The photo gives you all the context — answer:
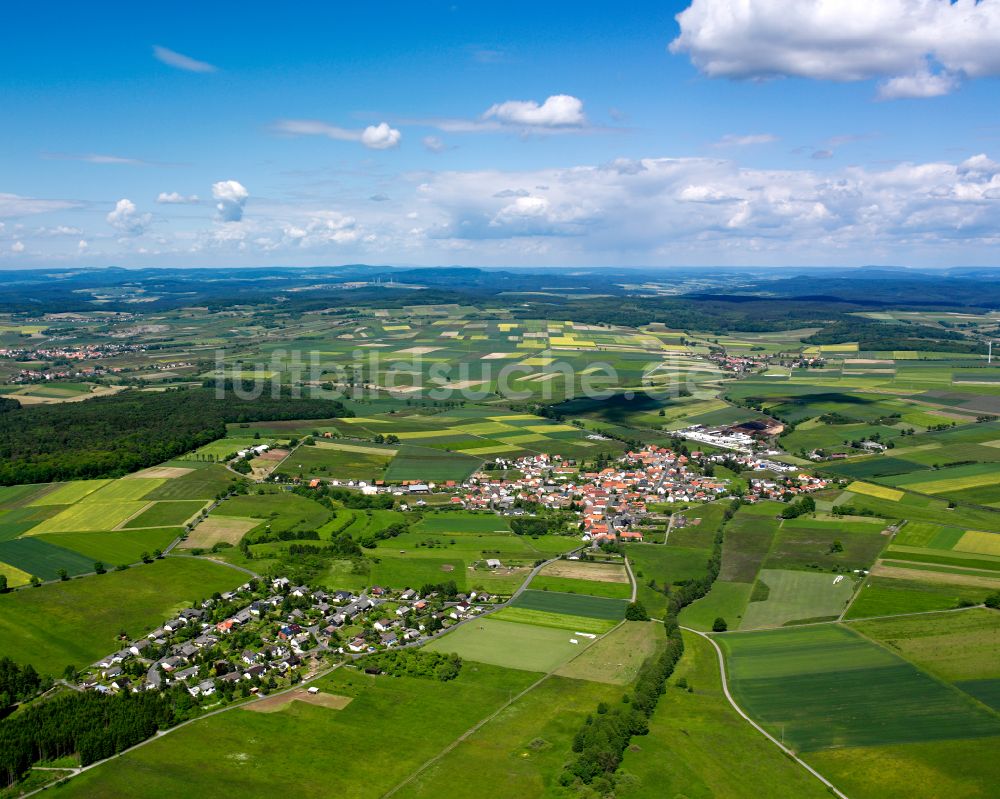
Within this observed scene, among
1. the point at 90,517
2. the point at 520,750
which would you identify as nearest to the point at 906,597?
the point at 520,750

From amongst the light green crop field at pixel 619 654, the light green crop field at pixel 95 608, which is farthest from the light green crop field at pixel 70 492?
the light green crop field at pixel 619 654

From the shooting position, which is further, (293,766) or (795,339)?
(795,339)

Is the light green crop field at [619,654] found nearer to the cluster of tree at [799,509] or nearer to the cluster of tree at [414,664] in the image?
the cluster of tree at [414,664]

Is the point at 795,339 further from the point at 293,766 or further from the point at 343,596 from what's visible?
the point at 293,766

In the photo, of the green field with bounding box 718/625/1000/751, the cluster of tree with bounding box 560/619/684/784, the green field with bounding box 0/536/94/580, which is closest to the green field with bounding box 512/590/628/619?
the cluster of tree with bounding box 560/619/684/784

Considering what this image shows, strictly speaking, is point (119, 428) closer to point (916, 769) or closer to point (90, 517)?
point (90, 517)

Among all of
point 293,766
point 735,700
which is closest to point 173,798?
point 293,766
